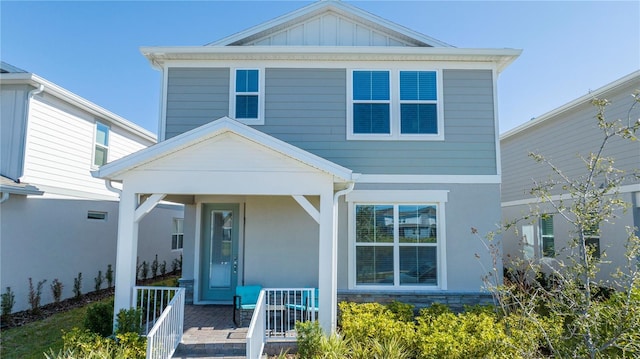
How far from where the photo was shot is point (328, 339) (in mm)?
5973

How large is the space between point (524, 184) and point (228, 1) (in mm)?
12676

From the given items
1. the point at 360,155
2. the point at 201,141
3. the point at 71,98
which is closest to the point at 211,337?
the point at 201,141

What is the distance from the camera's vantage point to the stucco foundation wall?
8.61 meters

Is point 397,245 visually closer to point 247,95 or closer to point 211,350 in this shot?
point 211,350

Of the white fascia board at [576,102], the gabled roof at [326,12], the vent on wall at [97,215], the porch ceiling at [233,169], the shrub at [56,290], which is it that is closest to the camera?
the porch ceiling at [233,169]

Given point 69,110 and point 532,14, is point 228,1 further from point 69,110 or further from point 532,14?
point 532,14

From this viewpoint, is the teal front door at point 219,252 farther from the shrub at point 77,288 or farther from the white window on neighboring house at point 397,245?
the shrub at point 77,288

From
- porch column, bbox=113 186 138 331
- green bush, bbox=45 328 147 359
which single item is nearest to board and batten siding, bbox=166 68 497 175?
porch column, bbox=113 186 138 331

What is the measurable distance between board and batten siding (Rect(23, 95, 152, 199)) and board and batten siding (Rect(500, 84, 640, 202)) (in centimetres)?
1241

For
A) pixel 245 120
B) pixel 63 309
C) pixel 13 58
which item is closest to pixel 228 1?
pixel 245 120

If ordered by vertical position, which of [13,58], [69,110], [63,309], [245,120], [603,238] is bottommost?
[63,309]

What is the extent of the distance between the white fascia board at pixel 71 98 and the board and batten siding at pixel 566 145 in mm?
12348

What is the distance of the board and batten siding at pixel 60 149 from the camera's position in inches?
369

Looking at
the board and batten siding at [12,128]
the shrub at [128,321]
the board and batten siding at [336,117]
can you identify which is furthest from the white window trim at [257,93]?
the board and batten siding at [12,128]
